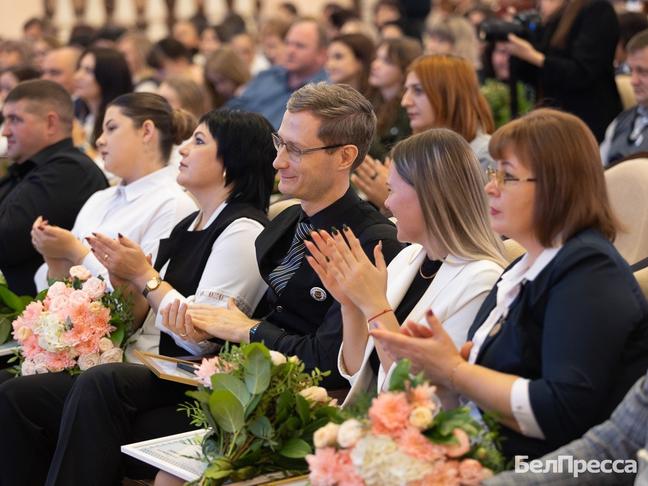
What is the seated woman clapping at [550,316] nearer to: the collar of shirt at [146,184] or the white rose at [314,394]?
the white rose at [314,394]

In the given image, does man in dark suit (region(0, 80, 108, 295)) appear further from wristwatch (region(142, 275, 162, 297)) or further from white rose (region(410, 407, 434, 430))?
white rose (region(410, 407, 434, 430))

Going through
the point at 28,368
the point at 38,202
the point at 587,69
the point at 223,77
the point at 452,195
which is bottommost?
the point at 223,77

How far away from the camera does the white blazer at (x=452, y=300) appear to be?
2681 mm

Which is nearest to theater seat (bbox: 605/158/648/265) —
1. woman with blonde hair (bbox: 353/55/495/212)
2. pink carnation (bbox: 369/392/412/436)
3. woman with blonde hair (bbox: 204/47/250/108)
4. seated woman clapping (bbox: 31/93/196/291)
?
woman with blonde hair (bbox: 353/55/495/212)

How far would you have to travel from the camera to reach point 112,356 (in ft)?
11.3

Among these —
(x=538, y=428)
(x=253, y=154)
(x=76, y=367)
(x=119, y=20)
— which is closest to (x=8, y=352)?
(x=76, y=367)

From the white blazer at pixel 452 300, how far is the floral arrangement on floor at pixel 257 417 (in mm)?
228

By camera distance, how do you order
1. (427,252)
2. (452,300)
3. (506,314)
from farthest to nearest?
(427,252), (452,300), (506,314)

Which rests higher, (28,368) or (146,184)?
(146,184)

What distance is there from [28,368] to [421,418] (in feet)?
5.83

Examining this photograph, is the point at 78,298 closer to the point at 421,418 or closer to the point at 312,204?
the point at 312,204

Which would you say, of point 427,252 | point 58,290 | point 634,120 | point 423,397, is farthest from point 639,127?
point 423,397

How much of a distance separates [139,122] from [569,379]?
2.55m

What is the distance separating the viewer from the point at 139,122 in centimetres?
429
